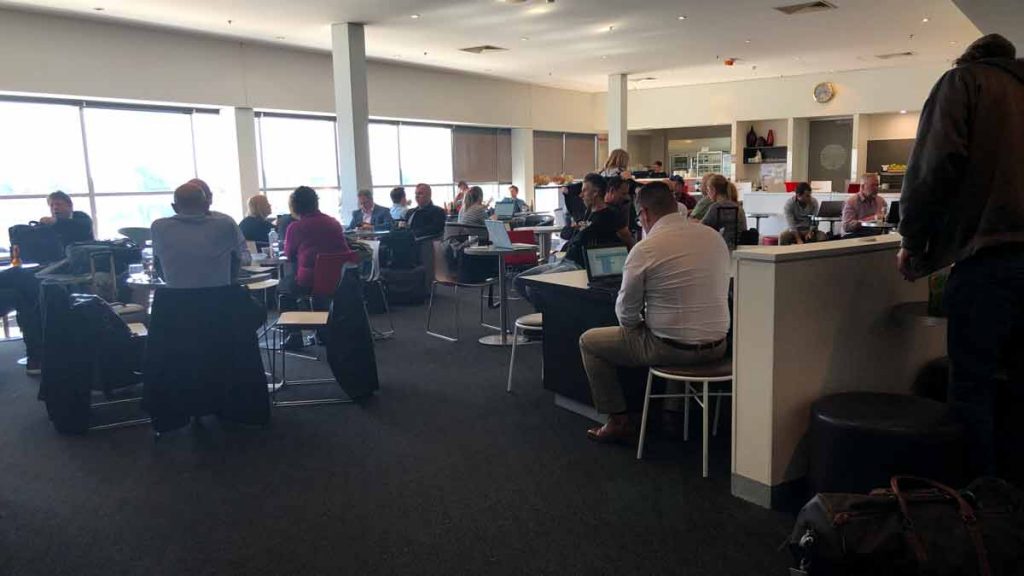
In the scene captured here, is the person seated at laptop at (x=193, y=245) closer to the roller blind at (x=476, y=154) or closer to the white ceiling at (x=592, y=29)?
the white ceiling at (x=592, y=29)

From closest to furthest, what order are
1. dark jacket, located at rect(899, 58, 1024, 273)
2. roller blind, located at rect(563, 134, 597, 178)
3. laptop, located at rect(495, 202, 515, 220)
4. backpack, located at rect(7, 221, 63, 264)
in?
dark jacket, located at rect(899, 58, 1024, 273), backpack, located at rect(7, 221, 63, 264), laptop, located at rect(495, 202, 515, 220), roller blind, located at rect(563, 134, 597, 178)

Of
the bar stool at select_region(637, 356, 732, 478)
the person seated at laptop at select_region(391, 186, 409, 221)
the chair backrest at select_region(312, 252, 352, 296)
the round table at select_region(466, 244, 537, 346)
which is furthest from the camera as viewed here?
the person seated at laptop at select_region(391, 186, 409, 221)

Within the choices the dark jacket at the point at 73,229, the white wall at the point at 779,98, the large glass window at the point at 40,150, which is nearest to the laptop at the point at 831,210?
the white wall at the point at 779,98

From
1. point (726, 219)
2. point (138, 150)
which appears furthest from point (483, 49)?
point (726, 219)

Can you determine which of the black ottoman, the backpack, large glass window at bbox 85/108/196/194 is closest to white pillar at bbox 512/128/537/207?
large glass window at bbox 85/108/196/194

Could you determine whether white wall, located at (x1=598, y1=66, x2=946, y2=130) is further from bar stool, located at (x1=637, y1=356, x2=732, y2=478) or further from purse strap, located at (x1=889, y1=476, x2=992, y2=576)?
purse strap, located at (x1=889, y1=476, x2=992, y2=576)

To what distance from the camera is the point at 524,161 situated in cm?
1419

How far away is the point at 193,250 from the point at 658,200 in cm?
226

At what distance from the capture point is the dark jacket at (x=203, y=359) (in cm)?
349

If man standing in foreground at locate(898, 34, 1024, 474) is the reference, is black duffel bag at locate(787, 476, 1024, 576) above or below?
below

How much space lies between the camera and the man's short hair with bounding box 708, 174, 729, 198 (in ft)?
21.0

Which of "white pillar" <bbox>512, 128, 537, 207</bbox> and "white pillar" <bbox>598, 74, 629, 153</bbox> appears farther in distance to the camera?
"white pillar" <bbox>512, 128, 537, 207</bbox>

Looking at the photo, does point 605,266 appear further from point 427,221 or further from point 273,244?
point 427,221

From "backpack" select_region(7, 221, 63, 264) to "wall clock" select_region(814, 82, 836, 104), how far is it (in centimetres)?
1187
